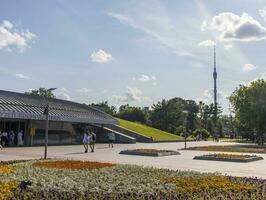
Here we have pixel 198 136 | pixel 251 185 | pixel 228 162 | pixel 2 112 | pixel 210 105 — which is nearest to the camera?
pixel 251 185

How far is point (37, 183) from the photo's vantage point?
11172mm

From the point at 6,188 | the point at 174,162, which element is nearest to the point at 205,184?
the point at 6,188

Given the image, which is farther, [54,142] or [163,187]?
[54,142]

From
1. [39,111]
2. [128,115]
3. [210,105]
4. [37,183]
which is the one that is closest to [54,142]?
[39,111]

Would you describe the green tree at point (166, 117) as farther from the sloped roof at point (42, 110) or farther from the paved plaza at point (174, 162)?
the paved plaza at point (174, 162)

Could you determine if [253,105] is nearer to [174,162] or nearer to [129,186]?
[174,162]

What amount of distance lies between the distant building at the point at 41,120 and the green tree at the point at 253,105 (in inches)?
736

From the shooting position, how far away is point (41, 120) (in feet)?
137

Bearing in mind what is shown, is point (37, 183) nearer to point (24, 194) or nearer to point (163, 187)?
point (24, 194)

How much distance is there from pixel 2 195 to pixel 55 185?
71.3 inches

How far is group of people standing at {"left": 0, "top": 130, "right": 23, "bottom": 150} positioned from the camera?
3669 cm

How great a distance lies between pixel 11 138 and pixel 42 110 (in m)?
4.66

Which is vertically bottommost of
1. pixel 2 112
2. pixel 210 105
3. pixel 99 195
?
pixel 99 195

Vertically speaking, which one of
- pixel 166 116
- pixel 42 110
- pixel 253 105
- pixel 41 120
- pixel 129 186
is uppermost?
→ pixel 166 116
